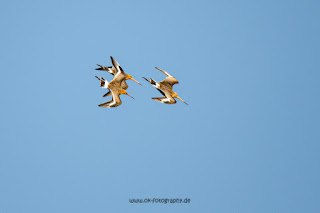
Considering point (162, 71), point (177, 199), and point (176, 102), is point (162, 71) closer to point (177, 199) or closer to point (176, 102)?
point (176, 102)

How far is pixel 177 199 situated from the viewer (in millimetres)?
49906

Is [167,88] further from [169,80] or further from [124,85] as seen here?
[124,85]

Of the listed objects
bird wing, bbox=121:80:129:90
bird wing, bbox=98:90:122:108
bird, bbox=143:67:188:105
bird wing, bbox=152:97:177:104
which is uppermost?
A: bird wing, bbox=121:80:129:90

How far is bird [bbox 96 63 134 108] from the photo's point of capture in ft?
155

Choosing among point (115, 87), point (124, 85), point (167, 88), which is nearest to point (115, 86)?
point (115, 87)

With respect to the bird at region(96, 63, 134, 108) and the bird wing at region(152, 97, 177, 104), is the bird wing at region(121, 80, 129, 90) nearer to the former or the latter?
the bird at region(96, 63, 134, 108)

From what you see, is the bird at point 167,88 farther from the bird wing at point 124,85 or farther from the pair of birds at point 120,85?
the bird wing at point 124,85

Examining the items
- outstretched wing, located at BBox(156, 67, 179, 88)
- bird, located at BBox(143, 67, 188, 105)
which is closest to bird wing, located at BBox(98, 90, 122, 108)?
bird, located at BBox(143, 67, 188, 105)

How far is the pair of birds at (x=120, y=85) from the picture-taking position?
4741 centimetres

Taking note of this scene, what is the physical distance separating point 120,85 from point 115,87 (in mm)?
573

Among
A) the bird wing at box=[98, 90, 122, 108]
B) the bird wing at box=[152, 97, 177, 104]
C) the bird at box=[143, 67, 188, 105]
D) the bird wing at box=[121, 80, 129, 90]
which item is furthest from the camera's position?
the bird wing at box=[121, 80, 129, 90]

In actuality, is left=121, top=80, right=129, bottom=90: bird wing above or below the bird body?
above

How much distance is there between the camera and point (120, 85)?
48.3m

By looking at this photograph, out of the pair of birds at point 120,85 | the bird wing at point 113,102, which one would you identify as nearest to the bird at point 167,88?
the pair of birds at point 120,85
